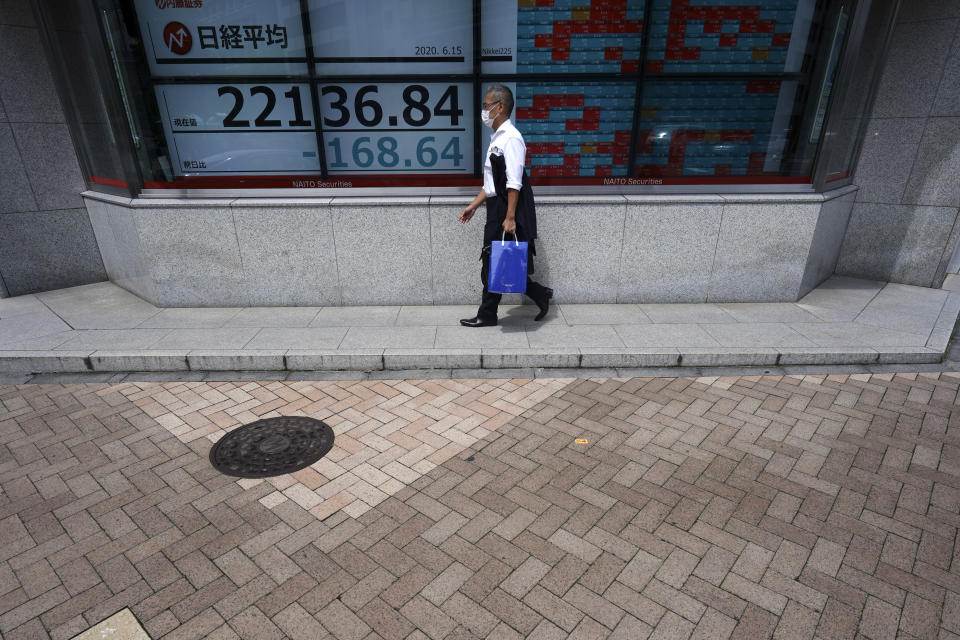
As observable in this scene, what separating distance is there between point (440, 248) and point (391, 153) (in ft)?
4.04

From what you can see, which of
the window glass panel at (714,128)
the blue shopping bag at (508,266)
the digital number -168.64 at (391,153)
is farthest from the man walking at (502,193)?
the window glass panel at (714,128)

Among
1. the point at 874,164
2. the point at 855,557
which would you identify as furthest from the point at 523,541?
the point at 874,164

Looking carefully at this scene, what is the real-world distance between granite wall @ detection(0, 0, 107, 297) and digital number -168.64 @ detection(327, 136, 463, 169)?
11.9 ft

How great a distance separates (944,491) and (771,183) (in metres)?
3.88

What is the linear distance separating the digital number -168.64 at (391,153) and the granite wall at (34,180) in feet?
11.9

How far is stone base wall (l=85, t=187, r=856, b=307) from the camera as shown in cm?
592

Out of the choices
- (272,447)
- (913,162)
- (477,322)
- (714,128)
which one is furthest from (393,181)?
(913,162)

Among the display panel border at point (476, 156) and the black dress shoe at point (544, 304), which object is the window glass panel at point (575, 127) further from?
the black dress shoe at point (544, 304)

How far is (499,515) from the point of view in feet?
10.5

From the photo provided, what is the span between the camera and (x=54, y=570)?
9.33 ft

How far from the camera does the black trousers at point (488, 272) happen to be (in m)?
5.20

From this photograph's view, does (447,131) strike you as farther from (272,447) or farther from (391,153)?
(272,447)

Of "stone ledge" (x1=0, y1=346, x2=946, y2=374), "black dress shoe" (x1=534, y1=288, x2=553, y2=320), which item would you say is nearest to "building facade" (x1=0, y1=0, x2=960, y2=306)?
"black dress shoe" (x1=534, y1=288, x2=553, y2=320)

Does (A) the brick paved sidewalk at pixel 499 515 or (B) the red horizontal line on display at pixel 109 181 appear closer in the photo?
(A) the brick paved sidewalk at pixel 499 515
